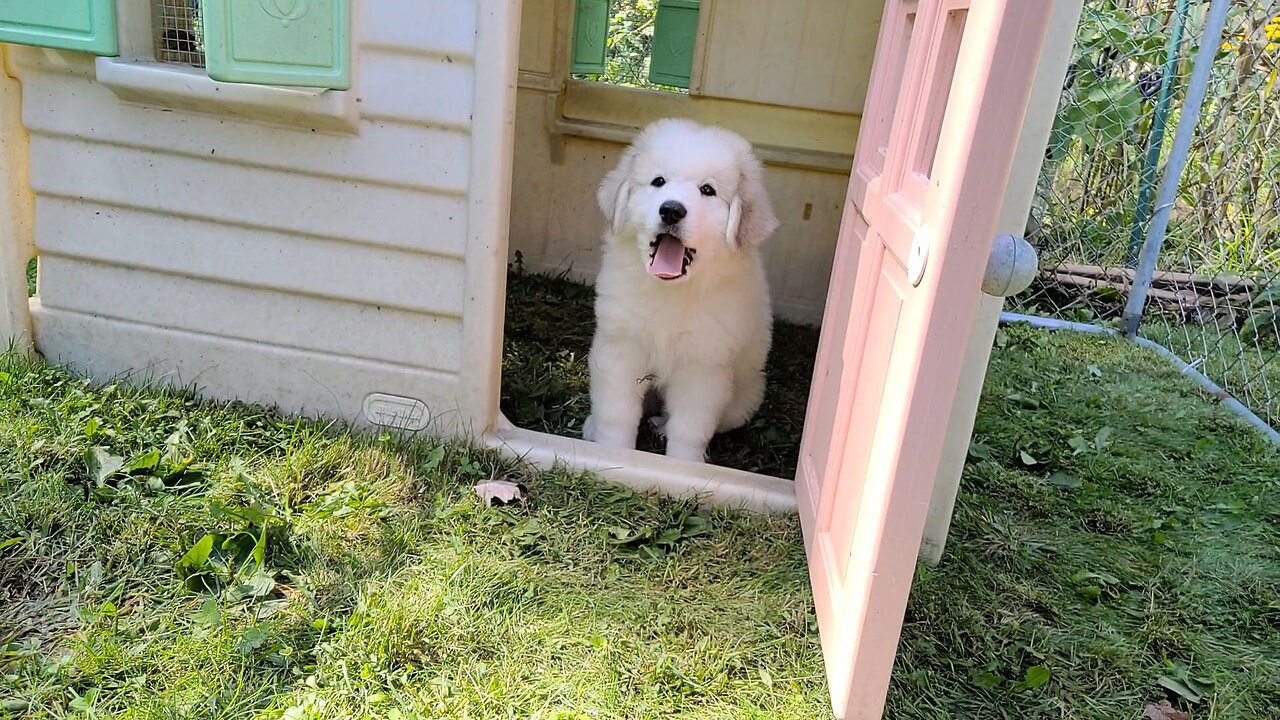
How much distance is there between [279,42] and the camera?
2.10 m

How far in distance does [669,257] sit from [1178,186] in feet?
10.5

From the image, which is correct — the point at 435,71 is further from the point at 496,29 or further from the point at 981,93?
the point at 981,93

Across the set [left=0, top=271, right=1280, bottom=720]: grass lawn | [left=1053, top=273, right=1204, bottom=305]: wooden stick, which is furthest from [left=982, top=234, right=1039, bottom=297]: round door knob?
[left=1053, top=273, right=1204, bottom=305]: wooden stick

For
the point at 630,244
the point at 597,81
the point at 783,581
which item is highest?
the point at 597,81

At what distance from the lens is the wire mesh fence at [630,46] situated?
4.55 metres

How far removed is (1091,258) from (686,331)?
3.59 m

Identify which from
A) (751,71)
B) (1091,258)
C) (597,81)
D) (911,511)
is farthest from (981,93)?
(1091,258)

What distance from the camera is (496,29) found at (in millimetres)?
2227

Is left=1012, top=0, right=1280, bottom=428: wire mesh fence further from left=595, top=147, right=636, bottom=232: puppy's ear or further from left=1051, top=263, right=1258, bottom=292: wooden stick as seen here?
left=595, top=147, right=636, bottom=232: puppy's ear

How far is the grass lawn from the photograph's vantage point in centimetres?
170

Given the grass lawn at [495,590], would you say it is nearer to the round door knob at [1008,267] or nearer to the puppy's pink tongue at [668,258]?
the puppy's pink tongue at [668,258]

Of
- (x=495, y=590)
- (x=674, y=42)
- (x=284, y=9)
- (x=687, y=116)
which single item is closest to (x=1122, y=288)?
(x=687, y=116)

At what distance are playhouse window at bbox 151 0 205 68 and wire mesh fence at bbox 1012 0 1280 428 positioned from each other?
4.22 metres

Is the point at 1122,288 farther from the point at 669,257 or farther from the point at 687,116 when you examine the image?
the point at 669,257
